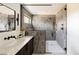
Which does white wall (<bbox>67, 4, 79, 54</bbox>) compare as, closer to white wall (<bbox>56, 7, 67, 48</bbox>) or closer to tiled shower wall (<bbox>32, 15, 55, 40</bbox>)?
white wall (<bbox>56, 7, 67, 48</bbox>)

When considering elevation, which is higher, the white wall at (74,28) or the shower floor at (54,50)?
the white wall at (74,28)

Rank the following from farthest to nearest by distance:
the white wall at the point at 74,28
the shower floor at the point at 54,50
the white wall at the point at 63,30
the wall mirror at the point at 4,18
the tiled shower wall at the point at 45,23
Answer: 1. the tiled shower wall at the point at 45,23
2. the white wall at the point at 63,30
3. the shower floor at the point at 54,50
4. the white wall at the point at 74,28
5. the wall mirror at the point at 4,18

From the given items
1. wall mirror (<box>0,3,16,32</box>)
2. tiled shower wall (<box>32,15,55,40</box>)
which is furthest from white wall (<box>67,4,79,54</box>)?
tiled shower wall (<box>32,15,55,40</box>)

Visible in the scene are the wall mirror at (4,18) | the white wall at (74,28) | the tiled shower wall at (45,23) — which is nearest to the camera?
the wall mirror at (4,18)

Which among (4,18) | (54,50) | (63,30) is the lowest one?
(54,50)

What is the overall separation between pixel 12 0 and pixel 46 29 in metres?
4.53

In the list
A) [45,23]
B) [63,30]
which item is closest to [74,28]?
[63,30]

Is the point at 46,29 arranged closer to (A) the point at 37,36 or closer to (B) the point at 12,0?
(A) the point at 37,36

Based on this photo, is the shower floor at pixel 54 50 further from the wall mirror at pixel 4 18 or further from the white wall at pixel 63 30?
the wall mirror at pixel 4 18

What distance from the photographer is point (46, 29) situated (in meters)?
4.98

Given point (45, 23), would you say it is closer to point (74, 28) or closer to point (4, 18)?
point (74, 28)

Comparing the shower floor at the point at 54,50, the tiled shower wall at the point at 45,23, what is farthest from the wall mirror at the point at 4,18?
the tiled shower wall at the point at 45,23
